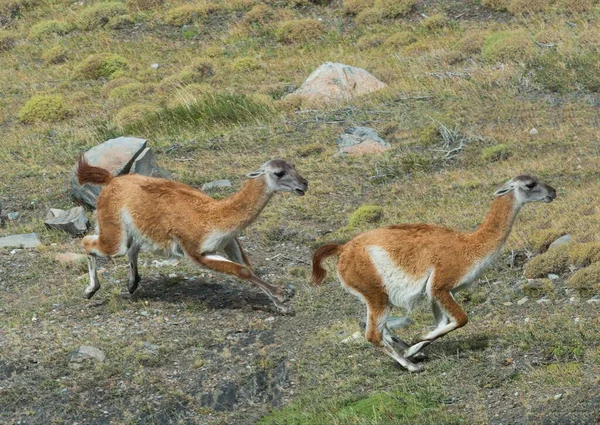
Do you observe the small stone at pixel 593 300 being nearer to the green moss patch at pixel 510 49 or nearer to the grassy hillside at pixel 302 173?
the grassy hillside at pixel 302 173

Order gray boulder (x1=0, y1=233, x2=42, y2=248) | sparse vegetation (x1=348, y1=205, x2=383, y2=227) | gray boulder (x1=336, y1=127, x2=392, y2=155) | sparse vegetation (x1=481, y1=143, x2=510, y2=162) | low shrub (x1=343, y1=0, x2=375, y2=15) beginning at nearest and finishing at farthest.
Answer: gray boulder (x1=0, y1=233, x2=42, y2=248)
sparse vegetation (x1=348, y1=205, x2=383, y2=227)
sparse vegetation (x1=481, y1=143, x2=510, y2=162)
gray boulder (x1=336, y1=127, x2=392, y2=155)
low shrub (x1=343, y1=0, x2=375, y2=15)

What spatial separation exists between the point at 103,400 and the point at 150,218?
2.69 meters

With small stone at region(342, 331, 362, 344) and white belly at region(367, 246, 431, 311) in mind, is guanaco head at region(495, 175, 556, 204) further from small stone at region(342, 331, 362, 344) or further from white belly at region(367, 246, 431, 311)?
small stone at region(342, 331, 362, 344)

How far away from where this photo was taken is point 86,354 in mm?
10844

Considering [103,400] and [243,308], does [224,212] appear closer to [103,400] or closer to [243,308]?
[243,308]

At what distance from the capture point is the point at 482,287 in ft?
39.9

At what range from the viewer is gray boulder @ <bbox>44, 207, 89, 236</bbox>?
50.4ft

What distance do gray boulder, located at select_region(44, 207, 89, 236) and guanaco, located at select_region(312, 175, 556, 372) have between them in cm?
633

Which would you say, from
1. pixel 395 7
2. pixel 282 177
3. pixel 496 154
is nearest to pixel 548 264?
pixel 282 177

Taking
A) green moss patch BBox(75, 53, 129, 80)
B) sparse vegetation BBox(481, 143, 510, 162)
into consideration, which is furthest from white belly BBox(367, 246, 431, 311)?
green moss patch BBox(75, 53, 129, 80)

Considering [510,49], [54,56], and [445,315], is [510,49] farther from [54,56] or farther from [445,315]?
[445,315]

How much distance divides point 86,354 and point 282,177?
9.17ft

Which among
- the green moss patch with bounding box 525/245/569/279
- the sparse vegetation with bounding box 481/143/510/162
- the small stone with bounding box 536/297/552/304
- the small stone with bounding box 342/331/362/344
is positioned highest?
the small stone with bounding box 342/331/362/344

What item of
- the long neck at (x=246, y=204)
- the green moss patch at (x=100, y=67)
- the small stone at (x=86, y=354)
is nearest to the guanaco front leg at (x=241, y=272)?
the long neck at (x=246, y=204)
